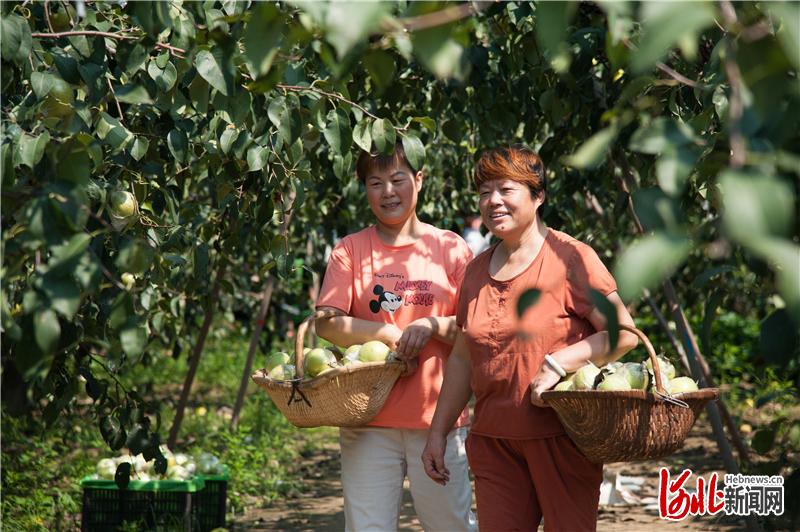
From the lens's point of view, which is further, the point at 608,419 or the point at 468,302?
the point at 468,302

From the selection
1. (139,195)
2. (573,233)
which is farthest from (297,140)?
(573,233)

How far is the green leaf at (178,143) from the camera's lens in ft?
8.27

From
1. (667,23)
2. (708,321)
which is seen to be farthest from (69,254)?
(708,321)

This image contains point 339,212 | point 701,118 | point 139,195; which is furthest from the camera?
point 339,212

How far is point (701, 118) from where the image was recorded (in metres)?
2.18

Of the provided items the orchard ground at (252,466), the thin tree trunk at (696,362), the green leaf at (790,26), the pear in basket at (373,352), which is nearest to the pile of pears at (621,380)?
the pear in basket at (373,352)

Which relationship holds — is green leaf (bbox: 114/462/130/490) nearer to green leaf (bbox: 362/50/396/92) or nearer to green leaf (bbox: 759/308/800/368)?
green leaf (bbox: 362/50/396/92)

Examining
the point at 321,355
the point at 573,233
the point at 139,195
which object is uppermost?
the point at 573,233

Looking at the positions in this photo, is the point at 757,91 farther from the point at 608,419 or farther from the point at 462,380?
the point at 462,380

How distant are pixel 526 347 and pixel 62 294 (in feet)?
4.46

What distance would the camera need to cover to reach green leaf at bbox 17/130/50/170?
183 centimetres

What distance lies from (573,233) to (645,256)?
4.06 meters

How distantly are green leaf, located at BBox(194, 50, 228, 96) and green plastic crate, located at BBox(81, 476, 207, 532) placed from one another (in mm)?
2187

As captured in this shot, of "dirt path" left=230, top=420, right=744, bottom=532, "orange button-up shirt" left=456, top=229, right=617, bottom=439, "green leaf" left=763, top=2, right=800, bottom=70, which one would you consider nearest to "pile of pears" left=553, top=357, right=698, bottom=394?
"orange button-up shirt" left=456, top=229, right=617, bottom=439
